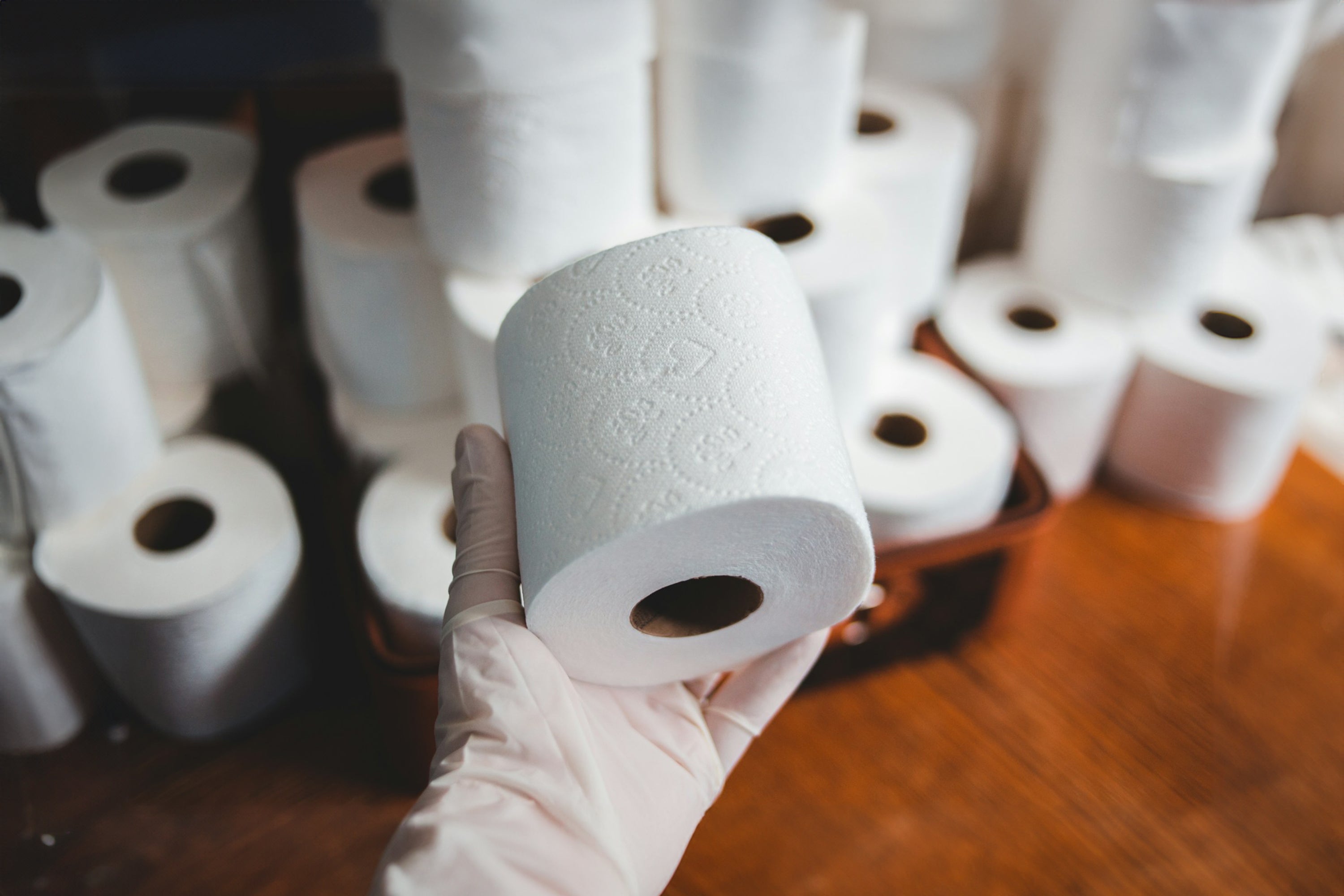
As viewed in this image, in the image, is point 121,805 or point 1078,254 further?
point 1078,254

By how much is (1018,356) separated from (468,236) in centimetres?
60

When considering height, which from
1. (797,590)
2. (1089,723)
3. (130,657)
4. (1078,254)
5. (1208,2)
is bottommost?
(1089,723)

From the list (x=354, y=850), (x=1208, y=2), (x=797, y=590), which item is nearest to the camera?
(x=797, y=590)

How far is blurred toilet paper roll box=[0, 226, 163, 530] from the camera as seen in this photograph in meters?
0.69

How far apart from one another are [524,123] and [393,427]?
0.35m

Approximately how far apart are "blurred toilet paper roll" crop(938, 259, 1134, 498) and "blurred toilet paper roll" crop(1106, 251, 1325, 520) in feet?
0.10

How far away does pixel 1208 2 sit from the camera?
842 millimetres

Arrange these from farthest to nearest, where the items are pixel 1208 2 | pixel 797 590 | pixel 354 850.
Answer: pixel 1208 2, pixel 354 850, pixel 797 590

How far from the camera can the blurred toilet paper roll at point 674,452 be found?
456 mm

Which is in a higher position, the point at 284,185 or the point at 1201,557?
the point at 284,185

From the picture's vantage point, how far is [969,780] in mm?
860

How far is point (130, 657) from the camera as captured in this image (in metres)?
0.79

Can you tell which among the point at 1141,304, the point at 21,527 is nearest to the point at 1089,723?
the point at 1141,304

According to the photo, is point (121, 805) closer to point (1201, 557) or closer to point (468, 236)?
point (468, 236)
